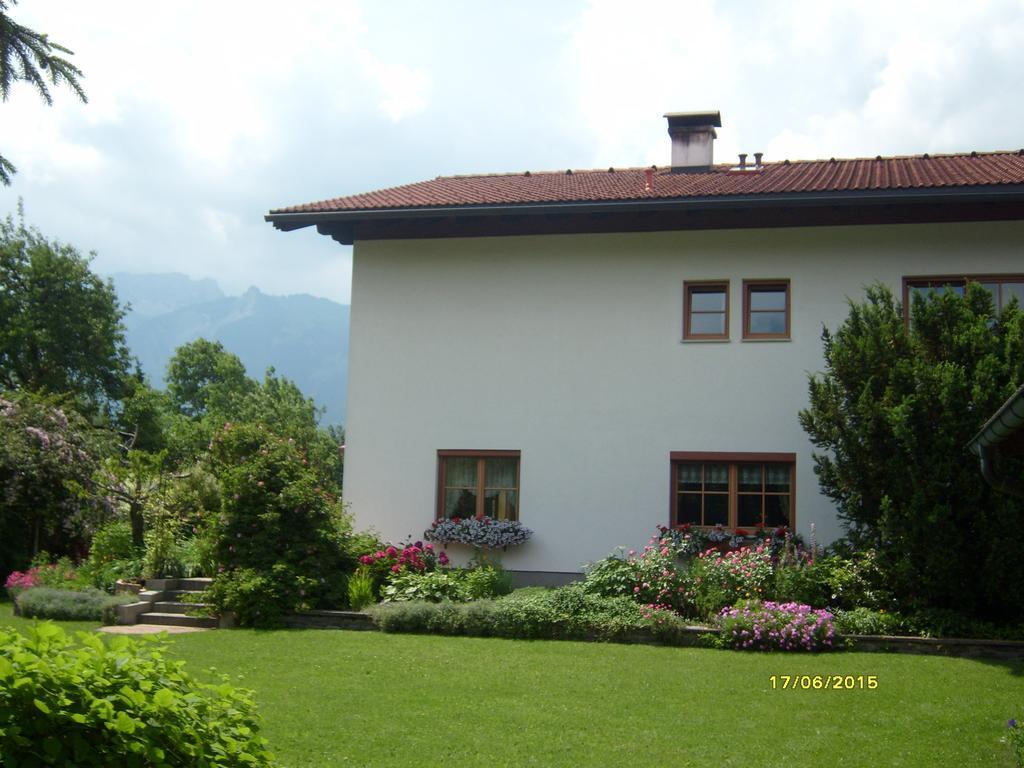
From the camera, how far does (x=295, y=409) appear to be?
5984 cm

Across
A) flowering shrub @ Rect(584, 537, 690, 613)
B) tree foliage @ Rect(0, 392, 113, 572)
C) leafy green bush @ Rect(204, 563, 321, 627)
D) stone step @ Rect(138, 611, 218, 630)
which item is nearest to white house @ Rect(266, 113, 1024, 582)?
flowering shrub @ Rect(584, 537, 690, 613)

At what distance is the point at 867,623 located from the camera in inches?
443

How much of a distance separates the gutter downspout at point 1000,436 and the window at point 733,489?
6790 millimetres

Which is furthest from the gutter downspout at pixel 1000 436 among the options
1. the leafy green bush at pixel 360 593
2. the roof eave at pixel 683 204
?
the leafy green bush at pixel 360 593

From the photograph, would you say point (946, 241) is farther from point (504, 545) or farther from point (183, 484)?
point (183, 484)

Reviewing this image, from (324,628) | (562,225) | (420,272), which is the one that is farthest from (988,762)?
(420,272)

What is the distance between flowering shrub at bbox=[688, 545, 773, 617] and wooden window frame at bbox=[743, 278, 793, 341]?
3565 millimetres

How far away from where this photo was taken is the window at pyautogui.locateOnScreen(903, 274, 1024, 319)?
47.0 feet

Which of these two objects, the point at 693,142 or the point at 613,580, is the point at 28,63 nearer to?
the point at 613,580

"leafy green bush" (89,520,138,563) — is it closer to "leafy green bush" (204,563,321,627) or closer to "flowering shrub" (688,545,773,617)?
"leafy green bush" (204,563,321,627)

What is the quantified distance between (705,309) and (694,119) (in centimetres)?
512

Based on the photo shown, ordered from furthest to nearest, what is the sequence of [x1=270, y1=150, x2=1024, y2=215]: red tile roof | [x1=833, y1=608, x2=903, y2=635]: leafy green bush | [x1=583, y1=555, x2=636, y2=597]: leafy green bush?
[x1=270, y1=150, x2=1024, y2=215]: red tile roof
[x1=583, y1=555, x2=636, y2=597]: leafy green bush
[x1=833, y1=608, x2=903, y2=635]: leafy green bush

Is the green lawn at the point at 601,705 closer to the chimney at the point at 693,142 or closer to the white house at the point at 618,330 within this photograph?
the white house at the point at 618,330

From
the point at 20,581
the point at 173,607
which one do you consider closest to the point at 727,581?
the point at 173,607
